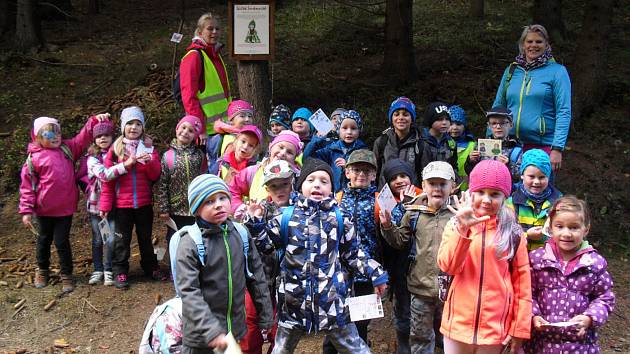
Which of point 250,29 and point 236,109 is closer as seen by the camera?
point 236,109

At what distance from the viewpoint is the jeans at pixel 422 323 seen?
4.57 m

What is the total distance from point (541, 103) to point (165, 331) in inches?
152

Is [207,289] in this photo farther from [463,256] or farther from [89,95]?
[89,95]

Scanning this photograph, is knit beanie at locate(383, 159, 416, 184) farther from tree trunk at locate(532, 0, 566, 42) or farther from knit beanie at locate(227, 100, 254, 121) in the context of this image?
tree trunk at locate(532, 0, 566, 42)

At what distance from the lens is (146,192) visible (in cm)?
636

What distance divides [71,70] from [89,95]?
1810 millimetres

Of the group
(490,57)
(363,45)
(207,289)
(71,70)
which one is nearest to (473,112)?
(490,57)

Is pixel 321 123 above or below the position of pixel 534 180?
above

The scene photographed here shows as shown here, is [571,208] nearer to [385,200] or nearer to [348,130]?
[385,200]

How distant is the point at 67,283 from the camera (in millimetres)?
6430

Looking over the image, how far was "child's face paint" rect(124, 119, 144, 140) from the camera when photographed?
6.13 meters

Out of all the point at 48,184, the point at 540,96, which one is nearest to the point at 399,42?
the point at 540,96

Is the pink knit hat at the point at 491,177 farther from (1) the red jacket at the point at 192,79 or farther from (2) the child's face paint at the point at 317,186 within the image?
(1) the red jacket at the point at 192,79

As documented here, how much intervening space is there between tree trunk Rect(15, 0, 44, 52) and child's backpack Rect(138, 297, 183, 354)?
38.9 feet
